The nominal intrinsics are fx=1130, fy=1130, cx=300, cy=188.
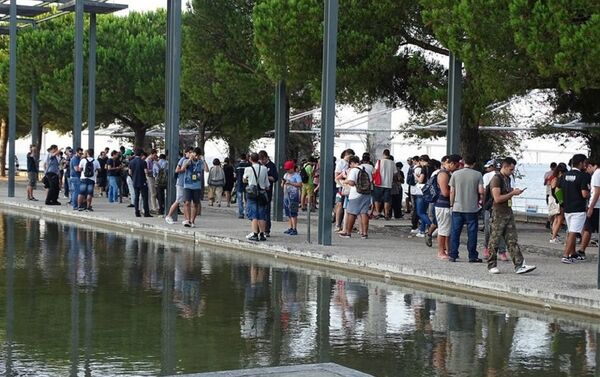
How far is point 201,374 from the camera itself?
26.2ft

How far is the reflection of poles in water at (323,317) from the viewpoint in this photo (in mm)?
9703

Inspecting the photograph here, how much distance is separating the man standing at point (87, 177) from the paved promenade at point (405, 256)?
1.72ft

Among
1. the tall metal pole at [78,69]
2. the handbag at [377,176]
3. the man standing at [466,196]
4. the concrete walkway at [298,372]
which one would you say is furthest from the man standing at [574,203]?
the tall metal pole at [78,69]

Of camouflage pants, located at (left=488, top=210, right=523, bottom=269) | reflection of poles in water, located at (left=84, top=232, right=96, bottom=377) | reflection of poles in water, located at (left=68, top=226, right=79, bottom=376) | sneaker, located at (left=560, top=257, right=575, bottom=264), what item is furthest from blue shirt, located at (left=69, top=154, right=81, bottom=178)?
camouflage pants, located at (left=488, top=210, right=523, bottom=269)

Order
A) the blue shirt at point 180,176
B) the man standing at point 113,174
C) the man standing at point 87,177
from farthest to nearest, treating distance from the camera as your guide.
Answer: the man standing at point 113,174, the man standing at point 87,177, the blue shirt at point 180,176

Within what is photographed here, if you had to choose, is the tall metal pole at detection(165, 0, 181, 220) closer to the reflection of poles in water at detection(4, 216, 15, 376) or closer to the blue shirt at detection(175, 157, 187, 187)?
the blue shirt at detection(175, 157, 187, 187)

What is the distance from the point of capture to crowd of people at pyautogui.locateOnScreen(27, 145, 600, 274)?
54.4 feet

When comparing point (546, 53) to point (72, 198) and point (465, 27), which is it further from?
point (72, 198)

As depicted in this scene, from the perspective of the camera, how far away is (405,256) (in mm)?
17797

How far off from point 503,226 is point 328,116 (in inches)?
197

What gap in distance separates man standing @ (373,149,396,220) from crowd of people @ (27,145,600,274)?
1.1 inches

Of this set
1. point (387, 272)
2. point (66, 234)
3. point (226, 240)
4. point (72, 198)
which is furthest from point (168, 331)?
point (72, 198)

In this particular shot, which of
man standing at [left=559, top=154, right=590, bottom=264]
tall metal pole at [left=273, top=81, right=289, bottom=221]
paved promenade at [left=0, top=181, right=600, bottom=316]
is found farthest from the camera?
tall metal pole at [left=273, top=81, right=289, bottom=221]

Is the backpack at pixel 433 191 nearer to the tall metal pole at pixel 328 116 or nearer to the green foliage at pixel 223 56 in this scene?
the tall metal pole at pixel 328 116
